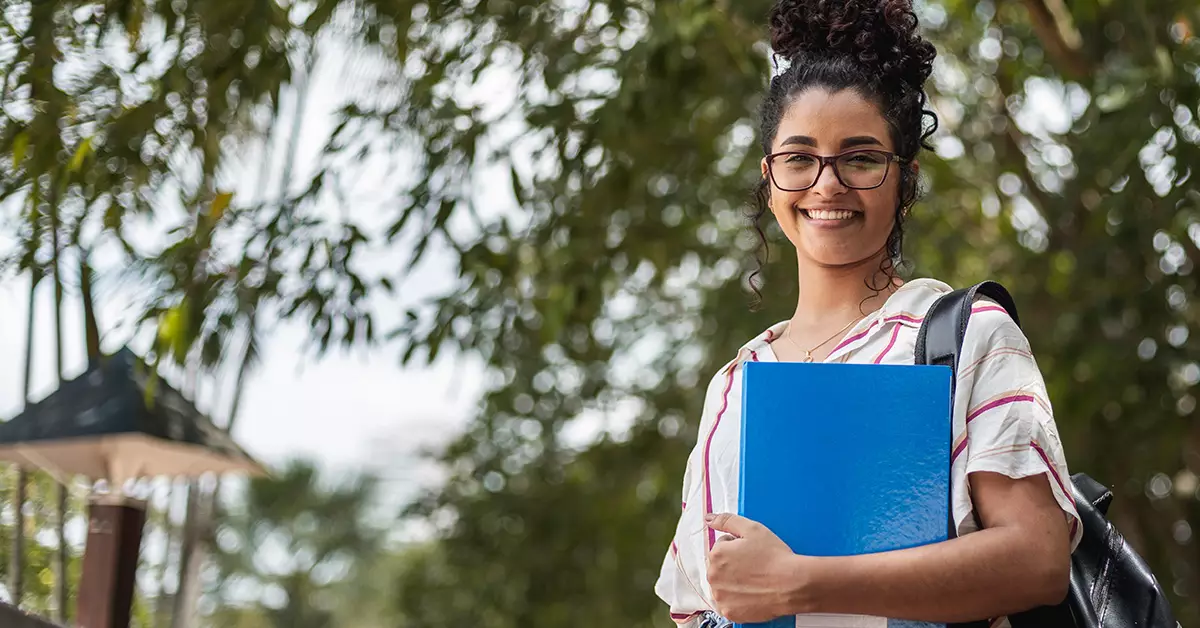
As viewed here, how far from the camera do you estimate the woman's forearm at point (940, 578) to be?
121 centimetres

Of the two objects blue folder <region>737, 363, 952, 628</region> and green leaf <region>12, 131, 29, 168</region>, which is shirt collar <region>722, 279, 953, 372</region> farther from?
green leaf <region>12, 131, 29, 168</region>

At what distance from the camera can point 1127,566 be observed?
1.34 m

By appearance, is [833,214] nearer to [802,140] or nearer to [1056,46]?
[802,140]

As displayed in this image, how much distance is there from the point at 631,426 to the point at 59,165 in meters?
3.59

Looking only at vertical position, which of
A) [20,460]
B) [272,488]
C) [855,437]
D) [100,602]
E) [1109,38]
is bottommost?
[272,488]

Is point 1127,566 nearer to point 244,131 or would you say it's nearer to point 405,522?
point 244,131

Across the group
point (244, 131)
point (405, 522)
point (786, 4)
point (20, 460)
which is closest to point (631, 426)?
point (405, 522)

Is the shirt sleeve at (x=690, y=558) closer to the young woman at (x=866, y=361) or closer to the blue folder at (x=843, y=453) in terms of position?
the young woman at (x=866, y=361)

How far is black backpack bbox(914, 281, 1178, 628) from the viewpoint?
50.8 inches

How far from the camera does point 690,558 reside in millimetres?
1475

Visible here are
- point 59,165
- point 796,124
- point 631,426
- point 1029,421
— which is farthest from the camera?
point 631,426

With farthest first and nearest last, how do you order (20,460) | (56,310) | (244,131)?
1. (244,131)
2. (20,460)
3. (56,310)

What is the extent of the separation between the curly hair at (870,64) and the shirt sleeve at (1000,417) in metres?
0.21

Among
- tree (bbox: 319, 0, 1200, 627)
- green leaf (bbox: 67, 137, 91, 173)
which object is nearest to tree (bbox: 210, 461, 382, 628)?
tree (bbox: 319, 0, 1200, 627)
